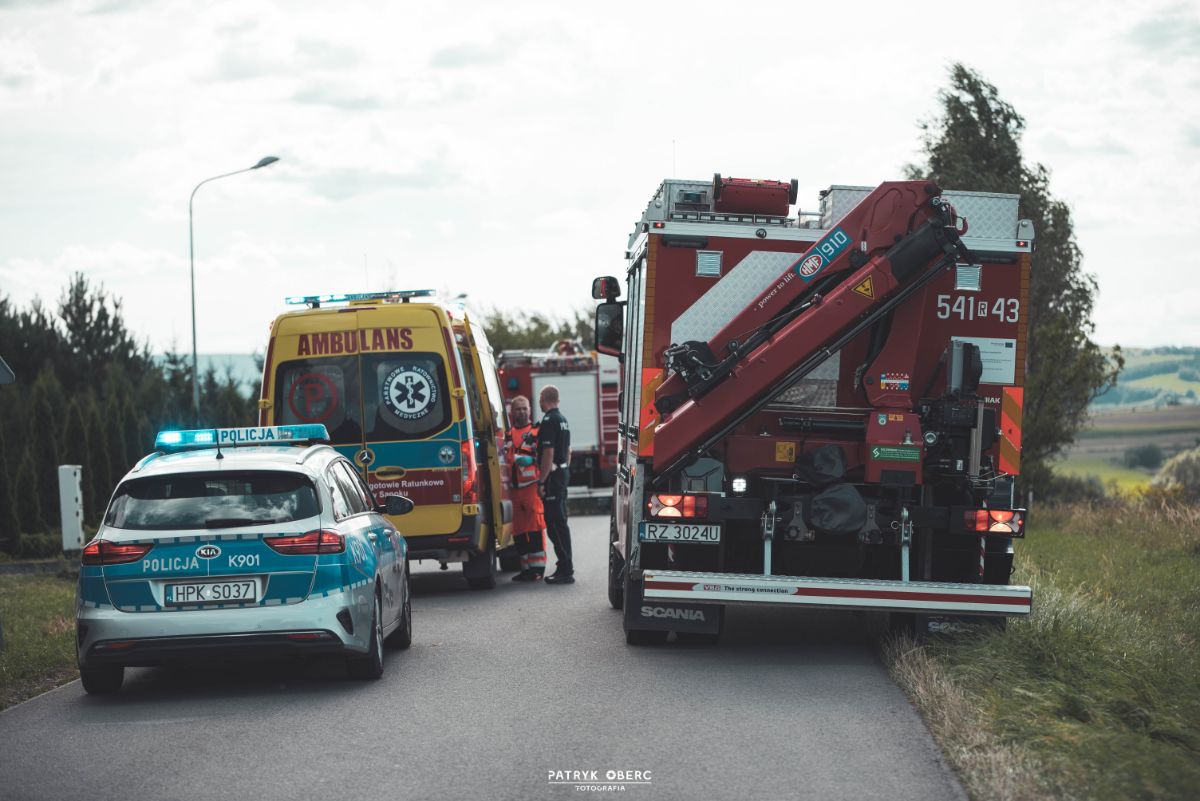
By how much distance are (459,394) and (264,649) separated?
230 inches

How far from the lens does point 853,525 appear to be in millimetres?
10242

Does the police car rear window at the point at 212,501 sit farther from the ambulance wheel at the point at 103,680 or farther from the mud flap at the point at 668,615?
the mud flap at the point at 668,615

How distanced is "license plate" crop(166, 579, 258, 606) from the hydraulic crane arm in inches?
110

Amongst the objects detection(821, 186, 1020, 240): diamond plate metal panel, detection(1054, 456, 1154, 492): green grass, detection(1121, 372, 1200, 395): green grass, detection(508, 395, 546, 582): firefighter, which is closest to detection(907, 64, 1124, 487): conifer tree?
detection(508, 395, 546, 582): firefighter

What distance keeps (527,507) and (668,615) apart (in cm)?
624

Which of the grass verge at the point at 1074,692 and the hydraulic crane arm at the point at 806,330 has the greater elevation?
the hydraulic crane arm at the point at 806,330

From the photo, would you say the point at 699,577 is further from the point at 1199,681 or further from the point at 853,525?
the point at 1199,681

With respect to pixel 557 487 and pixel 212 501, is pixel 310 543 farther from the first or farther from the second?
pixel 557 487

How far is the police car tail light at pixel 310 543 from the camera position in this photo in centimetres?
933

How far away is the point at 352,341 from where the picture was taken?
587 inches

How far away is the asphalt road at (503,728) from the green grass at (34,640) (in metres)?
0.53

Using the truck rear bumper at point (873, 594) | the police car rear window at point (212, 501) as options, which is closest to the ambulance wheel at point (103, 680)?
the police car rear window at point (212, 501)

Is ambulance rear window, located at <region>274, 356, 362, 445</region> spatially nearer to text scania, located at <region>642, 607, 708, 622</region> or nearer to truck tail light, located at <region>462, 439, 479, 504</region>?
truck tail light, located at <region>462, 439, 479, 504</region>

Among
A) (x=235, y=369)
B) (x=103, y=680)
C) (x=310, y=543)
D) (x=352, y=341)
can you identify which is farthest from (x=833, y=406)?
(x=235, y=369)
